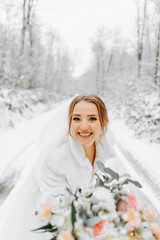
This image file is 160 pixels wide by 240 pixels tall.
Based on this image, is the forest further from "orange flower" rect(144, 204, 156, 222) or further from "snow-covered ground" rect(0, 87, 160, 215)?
"orange flower" rect(144, 204, 156, 222)

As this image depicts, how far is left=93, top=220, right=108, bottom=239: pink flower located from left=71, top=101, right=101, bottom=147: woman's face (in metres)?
0.74

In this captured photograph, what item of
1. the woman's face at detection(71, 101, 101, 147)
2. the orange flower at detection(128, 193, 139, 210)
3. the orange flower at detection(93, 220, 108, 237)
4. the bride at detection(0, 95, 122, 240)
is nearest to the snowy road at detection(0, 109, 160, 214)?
the bride at detection(0, 95, 122, 240)

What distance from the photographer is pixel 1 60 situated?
7.95 meters

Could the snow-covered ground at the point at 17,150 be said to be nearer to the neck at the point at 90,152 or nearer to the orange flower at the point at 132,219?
the neck at the point at 90,152

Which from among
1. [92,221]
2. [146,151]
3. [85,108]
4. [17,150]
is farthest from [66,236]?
[146,151]

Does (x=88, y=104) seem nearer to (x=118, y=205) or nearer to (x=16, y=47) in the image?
(x=118, y=205)

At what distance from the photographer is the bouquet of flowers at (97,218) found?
0.81 metres

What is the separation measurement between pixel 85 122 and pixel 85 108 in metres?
0.11

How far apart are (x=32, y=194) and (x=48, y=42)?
80.7 ft

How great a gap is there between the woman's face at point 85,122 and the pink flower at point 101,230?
2.42 feet

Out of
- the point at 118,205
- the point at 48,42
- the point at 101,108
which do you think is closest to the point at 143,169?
the point at 101,108

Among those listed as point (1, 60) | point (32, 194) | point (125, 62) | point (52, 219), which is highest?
point (125, 62)

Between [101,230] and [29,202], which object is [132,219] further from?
[29,202]

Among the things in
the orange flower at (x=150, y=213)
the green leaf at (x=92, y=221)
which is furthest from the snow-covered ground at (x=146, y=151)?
the green leaf at (x=92, y=221)
